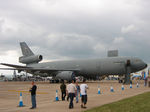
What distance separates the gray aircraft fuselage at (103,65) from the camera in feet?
120

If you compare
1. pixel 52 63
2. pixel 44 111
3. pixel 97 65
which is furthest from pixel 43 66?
pixel 44 111

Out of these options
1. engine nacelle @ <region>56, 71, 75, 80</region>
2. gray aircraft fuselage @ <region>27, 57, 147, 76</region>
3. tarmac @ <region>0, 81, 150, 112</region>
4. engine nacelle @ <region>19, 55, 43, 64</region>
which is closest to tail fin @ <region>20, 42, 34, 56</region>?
engine nacelle @ <region>19, 55, 43, 64</region>

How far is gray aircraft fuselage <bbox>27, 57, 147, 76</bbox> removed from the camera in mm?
36469

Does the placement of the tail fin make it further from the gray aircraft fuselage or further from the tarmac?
the tarmac

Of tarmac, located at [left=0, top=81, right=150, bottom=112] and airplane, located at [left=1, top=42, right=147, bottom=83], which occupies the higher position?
airplane, located at [left=1, top=42, right=147, bottom=83]

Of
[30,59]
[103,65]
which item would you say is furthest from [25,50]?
[103,65]

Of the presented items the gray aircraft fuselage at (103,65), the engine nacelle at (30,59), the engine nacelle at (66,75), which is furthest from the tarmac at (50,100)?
the engine nacelle at (30,59)

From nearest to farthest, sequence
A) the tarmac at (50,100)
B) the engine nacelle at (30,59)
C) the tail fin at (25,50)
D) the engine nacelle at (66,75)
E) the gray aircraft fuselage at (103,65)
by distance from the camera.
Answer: the tarmac at (50,100), the gray aircraft fuselage at (103,65), the engine nacelle at (66,75), the engine nacelle at (30,59), the tail fin at (25,50)

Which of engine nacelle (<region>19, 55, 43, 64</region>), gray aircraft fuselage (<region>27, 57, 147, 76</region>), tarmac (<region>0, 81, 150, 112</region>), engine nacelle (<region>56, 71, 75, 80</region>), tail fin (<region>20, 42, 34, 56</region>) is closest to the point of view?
tarmac (<region>0, 81, 150, 112</region>)

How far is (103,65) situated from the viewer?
126ft

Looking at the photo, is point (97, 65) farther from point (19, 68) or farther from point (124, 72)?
point (19, 68)

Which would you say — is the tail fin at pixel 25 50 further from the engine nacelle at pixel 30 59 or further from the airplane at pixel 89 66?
the airplane at pixel 89 66

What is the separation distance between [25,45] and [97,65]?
21260 millimetres

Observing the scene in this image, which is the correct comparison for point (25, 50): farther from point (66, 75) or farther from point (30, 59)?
Answer: point (66, 75)
